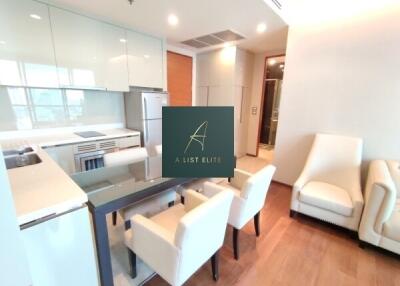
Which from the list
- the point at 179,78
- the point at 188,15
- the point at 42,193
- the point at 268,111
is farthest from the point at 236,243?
the point at 268,111

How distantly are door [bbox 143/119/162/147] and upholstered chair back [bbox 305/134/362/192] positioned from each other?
233 centimetres

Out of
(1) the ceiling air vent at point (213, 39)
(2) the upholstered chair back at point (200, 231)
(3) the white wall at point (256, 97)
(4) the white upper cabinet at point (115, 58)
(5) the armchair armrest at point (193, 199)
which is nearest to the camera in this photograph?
(2) the upholstered chair back at point (200, 231)

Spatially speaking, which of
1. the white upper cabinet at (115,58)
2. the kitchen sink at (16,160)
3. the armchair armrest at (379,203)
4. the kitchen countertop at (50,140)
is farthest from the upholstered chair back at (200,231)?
the white upper cabinet at (115,58)

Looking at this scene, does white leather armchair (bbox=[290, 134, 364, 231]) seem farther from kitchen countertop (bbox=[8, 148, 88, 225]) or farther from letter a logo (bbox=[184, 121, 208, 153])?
kitchen countertop (bbox=[8, 148, 88, 225])

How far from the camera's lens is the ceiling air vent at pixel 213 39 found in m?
3.12

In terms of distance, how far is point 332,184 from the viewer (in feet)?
7.89

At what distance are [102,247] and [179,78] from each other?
12.0 ft

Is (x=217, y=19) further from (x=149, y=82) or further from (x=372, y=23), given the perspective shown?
(x=372, y=23)

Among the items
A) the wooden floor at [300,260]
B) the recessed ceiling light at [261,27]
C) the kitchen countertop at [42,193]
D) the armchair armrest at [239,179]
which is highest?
the recessed ceiling light at [261,27]

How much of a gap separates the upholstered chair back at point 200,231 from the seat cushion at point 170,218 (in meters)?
0.30

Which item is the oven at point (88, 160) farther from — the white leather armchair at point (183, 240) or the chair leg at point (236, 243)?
the chair leg at point (236, 243)

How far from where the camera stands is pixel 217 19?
2551 mm

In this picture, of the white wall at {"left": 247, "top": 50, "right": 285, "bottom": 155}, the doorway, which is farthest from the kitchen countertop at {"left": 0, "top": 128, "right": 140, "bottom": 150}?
the doorway

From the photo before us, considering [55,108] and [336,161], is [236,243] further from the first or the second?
[55,108]
